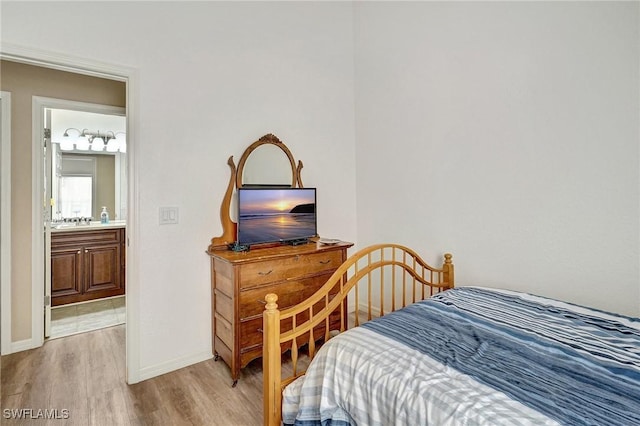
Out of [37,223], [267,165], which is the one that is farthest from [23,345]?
[267,165]

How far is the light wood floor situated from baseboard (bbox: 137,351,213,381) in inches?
1.7

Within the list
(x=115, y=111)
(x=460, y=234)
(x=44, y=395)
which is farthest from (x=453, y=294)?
(x=115, y=111)

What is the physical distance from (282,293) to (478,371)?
154 cm

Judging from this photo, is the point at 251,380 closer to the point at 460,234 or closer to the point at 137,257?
the point at 137,257

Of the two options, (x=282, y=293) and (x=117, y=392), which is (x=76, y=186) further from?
(x=282, y=293)

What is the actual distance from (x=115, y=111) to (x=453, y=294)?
3.32 m

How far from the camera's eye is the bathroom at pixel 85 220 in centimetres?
341

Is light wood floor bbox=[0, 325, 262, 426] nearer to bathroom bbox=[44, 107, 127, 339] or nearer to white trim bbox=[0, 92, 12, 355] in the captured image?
white trim bbox=[0, 92, 12, 355]

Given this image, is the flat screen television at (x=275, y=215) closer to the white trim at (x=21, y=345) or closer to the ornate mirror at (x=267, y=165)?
the ornate mirror at (x=267, y=165)

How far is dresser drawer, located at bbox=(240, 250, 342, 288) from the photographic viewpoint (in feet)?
7.28

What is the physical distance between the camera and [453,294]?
1895 mm

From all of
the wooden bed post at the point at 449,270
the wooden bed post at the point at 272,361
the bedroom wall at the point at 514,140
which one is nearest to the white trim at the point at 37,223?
the wooden bed post at the point at 272,361

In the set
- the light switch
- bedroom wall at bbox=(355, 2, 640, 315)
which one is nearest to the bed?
bedroom wall at bbox=(355, 2, 640, 315)

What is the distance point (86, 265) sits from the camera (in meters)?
3.79
